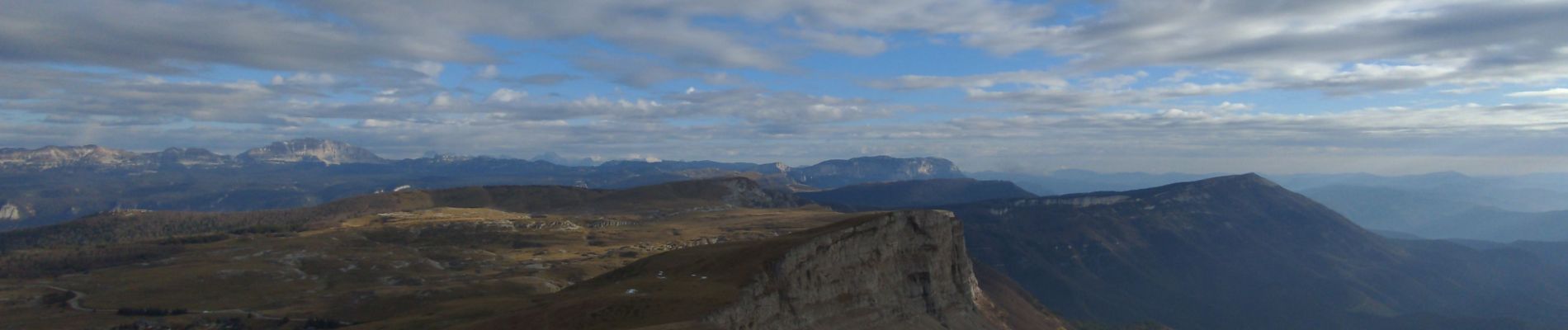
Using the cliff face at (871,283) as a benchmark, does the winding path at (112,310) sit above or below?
below

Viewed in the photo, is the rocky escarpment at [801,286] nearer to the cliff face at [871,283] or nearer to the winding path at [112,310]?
the cliff face at [871,283]

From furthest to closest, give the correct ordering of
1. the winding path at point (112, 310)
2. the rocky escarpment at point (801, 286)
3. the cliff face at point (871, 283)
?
the winding path at point (112, 310), the cliff face at point (871, 283), the rocky escarpment at point (801, 286)

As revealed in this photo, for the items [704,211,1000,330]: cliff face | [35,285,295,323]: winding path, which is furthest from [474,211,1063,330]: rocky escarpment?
[35,285,295,323]: winding path

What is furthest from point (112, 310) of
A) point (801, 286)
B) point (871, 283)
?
point (871, 283)

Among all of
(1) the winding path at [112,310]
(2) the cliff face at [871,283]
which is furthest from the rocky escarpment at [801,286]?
(1) the winding path at [112,310]

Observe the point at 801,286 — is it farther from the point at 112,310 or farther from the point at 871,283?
the point at 112,310

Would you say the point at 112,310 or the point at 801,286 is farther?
the point at 112,310
